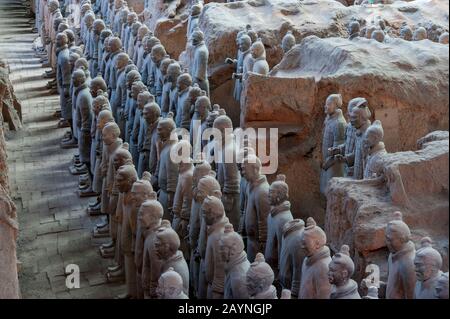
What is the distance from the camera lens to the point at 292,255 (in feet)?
14.1

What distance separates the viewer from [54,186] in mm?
7531

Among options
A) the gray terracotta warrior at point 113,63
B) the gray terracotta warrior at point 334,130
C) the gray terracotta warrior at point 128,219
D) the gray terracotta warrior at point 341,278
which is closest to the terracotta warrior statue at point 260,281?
the gray terracotta warrior at point 341,278

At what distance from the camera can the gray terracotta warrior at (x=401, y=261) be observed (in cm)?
375

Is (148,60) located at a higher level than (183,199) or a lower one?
lower

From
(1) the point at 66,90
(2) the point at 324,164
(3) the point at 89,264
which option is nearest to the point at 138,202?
(3) the point at 89,264

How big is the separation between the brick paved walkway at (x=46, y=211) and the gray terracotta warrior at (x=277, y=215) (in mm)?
1363

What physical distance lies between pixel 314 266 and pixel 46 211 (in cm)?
373

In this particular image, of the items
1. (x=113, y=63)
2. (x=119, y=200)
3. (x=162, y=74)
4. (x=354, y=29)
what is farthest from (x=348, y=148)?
(x=113, y=63)

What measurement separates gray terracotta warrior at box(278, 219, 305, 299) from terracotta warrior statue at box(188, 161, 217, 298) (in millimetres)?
605

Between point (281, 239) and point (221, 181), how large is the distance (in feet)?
3.96

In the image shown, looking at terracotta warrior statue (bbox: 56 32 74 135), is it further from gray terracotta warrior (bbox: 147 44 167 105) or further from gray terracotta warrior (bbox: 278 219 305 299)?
gray terracotta warrior (bbox: 278 219 305 299)

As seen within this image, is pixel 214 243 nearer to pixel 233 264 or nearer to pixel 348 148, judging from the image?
pixel 233 264

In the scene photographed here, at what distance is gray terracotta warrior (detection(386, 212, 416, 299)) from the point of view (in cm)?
375

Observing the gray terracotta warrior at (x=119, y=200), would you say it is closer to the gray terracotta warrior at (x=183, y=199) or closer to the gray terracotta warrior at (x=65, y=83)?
the gray terracotta warrior at (x=183, y=199)
